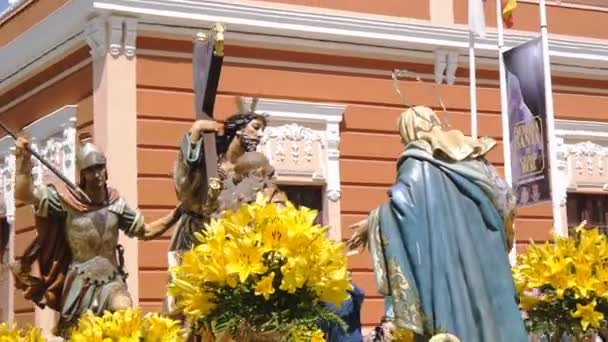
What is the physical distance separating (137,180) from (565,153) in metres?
5.42

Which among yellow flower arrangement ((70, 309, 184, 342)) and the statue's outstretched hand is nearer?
yellow flower arrangement ((70, 309, 184, 342))

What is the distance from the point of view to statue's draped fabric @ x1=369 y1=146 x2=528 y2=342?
5.53 m

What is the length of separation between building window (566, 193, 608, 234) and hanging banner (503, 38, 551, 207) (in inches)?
58.1

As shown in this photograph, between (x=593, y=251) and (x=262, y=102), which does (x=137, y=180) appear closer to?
(x=262, y=102)

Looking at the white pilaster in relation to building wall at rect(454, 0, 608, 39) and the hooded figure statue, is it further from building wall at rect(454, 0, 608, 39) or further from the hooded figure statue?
the hooded figure statue

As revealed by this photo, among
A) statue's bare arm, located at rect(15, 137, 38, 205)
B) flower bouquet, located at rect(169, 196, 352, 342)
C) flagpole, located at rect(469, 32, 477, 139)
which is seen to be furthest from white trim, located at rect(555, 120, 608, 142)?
flower bouquet, located at rect(169, 196, 352, 342)

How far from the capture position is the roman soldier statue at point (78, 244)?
6480 mm

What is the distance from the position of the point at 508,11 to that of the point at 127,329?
8.43 m

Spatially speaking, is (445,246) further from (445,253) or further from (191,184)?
(191,184)

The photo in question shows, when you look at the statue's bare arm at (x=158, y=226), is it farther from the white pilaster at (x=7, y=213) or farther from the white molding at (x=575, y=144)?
the white molding at (x=575, y=144)

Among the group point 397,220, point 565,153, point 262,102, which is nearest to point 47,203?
point 397,220

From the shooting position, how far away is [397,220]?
18.5ft

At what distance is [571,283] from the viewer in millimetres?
5863

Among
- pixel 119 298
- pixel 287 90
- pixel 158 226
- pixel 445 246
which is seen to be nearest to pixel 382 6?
pixel 287 90
